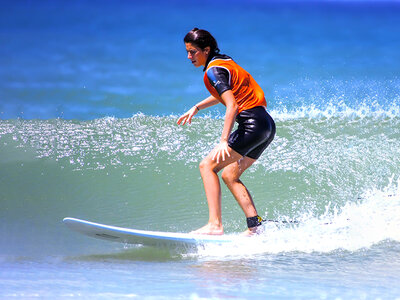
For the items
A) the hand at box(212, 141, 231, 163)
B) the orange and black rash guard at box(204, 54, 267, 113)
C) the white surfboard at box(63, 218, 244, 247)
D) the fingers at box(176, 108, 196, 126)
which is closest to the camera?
the hand at box(212, 141, 231, 163)

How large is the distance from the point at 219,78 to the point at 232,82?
0.12m

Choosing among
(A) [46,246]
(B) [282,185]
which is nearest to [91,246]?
(A) [46,246]

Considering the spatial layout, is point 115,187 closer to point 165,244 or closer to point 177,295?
point 165,244

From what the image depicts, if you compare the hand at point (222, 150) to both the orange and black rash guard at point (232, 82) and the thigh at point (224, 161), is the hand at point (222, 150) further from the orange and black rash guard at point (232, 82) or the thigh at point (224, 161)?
the orange and black rash guard at point (232, 82)

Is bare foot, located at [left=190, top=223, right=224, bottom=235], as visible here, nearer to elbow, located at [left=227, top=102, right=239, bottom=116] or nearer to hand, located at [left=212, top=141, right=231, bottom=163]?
hand, located at [left=212, top=141, right=231, bottom=163]

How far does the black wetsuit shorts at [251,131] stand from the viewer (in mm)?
3688

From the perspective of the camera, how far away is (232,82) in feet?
12.0

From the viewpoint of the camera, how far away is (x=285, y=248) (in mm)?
3766

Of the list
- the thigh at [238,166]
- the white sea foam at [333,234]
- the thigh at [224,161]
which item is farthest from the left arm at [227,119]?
the white sea foam at [333,234]

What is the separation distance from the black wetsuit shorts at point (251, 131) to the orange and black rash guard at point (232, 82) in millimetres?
47

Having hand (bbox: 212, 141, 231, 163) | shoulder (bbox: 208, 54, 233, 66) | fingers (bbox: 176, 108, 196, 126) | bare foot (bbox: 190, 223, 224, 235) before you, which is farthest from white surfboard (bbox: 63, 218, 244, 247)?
shoulder (bbox: 208, 54, 233, 66)

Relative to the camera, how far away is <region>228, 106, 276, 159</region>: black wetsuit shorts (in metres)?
3.69

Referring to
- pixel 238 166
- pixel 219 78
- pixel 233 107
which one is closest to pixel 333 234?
pixel 238 166

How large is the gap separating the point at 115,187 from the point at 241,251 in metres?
2.37
